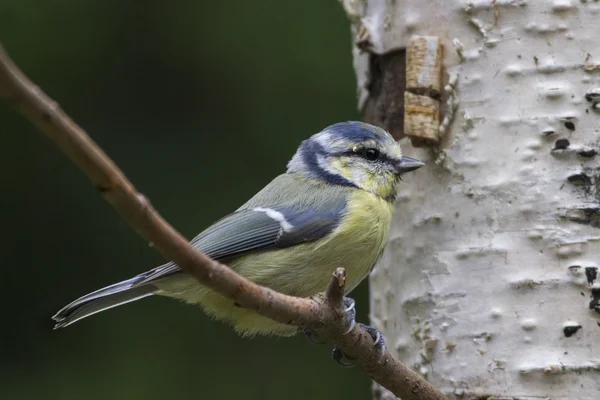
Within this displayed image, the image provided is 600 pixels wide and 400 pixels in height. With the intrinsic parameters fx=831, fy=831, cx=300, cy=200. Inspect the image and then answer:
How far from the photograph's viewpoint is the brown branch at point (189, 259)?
844mm

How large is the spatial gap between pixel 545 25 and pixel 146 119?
179cm

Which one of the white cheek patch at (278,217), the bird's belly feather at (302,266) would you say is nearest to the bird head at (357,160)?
the bird's belly feather at (302,266)

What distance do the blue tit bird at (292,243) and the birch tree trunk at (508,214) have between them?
0.11 m

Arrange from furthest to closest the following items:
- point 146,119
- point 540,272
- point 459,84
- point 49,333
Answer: point 146,119 < point 49,333 < point 459,84 < point 540,272

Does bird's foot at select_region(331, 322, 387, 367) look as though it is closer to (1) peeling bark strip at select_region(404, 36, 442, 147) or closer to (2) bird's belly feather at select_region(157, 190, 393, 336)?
(2) bird's belly feather at select_region(157, 190, 393, 336)

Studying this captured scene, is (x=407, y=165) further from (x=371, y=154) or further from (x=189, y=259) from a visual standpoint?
(x=189, y=259)

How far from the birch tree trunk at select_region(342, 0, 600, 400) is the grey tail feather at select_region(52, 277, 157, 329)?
0.61m

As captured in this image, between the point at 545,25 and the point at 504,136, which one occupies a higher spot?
the point at 545,25

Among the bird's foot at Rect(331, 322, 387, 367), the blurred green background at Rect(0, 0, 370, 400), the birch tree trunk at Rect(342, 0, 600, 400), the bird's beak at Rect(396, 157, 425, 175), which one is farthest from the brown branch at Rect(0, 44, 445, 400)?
the blurred green background at Rect(0, 0, 370, 400)

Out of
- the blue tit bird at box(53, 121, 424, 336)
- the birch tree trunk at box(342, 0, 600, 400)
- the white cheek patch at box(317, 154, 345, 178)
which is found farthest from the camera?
the white cheek patch at box(317, 154, 345, 178)

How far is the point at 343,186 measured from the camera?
6.87 ft

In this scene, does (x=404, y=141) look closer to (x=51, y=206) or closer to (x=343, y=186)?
(x=343, y=186)

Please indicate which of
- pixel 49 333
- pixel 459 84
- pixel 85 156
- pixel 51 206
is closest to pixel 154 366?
pixel 49 333

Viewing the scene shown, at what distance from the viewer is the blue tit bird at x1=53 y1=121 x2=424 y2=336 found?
1815mm
